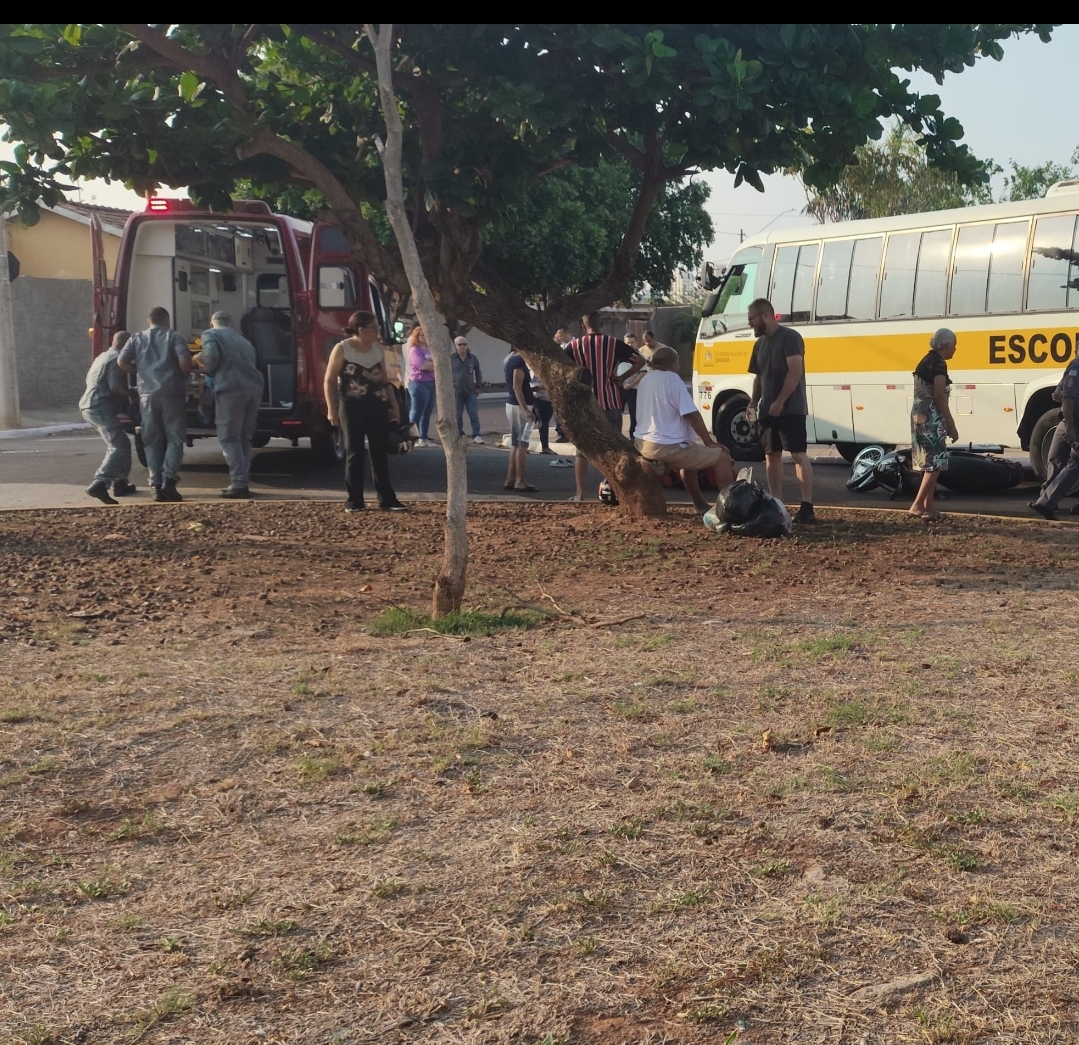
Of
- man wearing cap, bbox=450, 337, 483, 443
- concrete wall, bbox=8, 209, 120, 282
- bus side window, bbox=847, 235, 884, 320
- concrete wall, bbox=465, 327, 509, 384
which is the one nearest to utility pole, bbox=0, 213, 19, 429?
man wearing cap, bbox=450, 337, 483, 443

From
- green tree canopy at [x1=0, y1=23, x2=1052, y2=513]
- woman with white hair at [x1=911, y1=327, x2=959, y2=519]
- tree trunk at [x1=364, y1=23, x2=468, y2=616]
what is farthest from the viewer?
woman with white hair at [x1=911, y1=327, x2=959, y2=519]

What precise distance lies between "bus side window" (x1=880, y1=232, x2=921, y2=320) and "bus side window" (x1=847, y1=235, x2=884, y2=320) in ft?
0.46

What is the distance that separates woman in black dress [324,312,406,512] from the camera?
437 inches

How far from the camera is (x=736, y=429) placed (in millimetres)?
17594

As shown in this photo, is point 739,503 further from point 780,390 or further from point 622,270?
point 622,270

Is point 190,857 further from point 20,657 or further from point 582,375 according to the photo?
point 582,375

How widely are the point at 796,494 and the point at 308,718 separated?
30.6ft

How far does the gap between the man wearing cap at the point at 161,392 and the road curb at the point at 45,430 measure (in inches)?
428

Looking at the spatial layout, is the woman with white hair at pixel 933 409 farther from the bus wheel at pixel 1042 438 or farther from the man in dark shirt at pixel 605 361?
the bus wheel at pixel 1042 438

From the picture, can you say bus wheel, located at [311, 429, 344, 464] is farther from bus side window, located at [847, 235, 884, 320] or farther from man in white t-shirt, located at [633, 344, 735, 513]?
bus side window, located at [847, 235, 884, 320]

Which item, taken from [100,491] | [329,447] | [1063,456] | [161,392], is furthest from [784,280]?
[100,491]

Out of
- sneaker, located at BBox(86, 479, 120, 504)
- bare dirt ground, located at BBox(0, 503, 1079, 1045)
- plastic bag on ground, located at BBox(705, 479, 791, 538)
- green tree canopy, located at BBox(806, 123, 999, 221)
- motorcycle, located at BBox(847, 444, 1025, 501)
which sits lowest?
bare dirt ground, located at BBox(0, 503, 1079, 1045)

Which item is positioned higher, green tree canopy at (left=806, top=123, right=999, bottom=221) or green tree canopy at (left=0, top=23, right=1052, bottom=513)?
green tree canopy at (left=806, top=123, right=999, bottom=221)

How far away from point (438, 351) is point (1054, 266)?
9574mm
